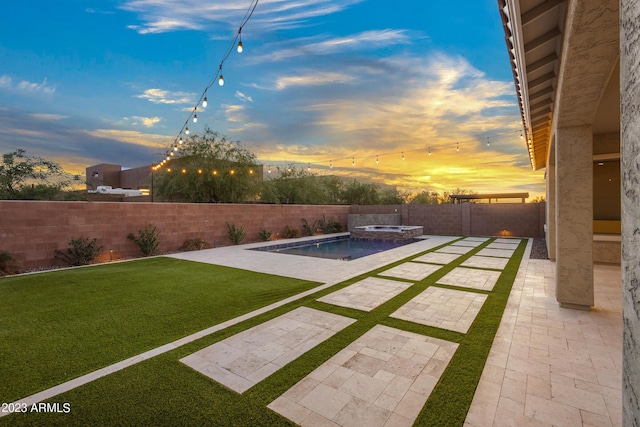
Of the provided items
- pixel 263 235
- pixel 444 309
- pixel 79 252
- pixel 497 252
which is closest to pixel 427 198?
pixel 497 252

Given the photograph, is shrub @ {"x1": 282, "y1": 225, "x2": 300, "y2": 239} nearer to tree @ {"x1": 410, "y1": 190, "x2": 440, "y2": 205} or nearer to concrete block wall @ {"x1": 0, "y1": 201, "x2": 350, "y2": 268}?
concrete block wall @ {"x1": 0, "y1": 201, "x2": 350, "y2": 268}

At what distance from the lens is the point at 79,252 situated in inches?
303

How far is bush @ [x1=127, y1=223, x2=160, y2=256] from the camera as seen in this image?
909cm

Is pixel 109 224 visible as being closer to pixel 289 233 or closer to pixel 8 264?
pixel 8 264

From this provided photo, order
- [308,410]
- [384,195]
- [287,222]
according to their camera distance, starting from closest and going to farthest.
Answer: [308,410], [287,222], [384,195]

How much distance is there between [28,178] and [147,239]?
4140 mm

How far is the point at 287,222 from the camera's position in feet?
48.1

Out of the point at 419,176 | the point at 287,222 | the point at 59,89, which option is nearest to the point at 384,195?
the point at 419,176

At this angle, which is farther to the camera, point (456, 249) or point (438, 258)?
point (456, 249)

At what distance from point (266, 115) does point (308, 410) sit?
40.7ft

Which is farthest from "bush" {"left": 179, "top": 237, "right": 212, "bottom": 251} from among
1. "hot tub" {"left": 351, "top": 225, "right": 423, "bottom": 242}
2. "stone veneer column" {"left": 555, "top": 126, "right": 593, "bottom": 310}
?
"stone veneer column" {"left": 555, "top": 126, "right": 593, "bottom": 310}

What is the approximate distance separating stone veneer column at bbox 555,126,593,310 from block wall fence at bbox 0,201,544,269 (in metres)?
10.6

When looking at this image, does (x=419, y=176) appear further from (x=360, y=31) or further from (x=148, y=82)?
(x=148, y=82)

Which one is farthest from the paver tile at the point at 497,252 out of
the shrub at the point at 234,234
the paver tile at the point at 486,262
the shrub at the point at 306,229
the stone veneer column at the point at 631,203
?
the stone veneer column at the point at 631,203
